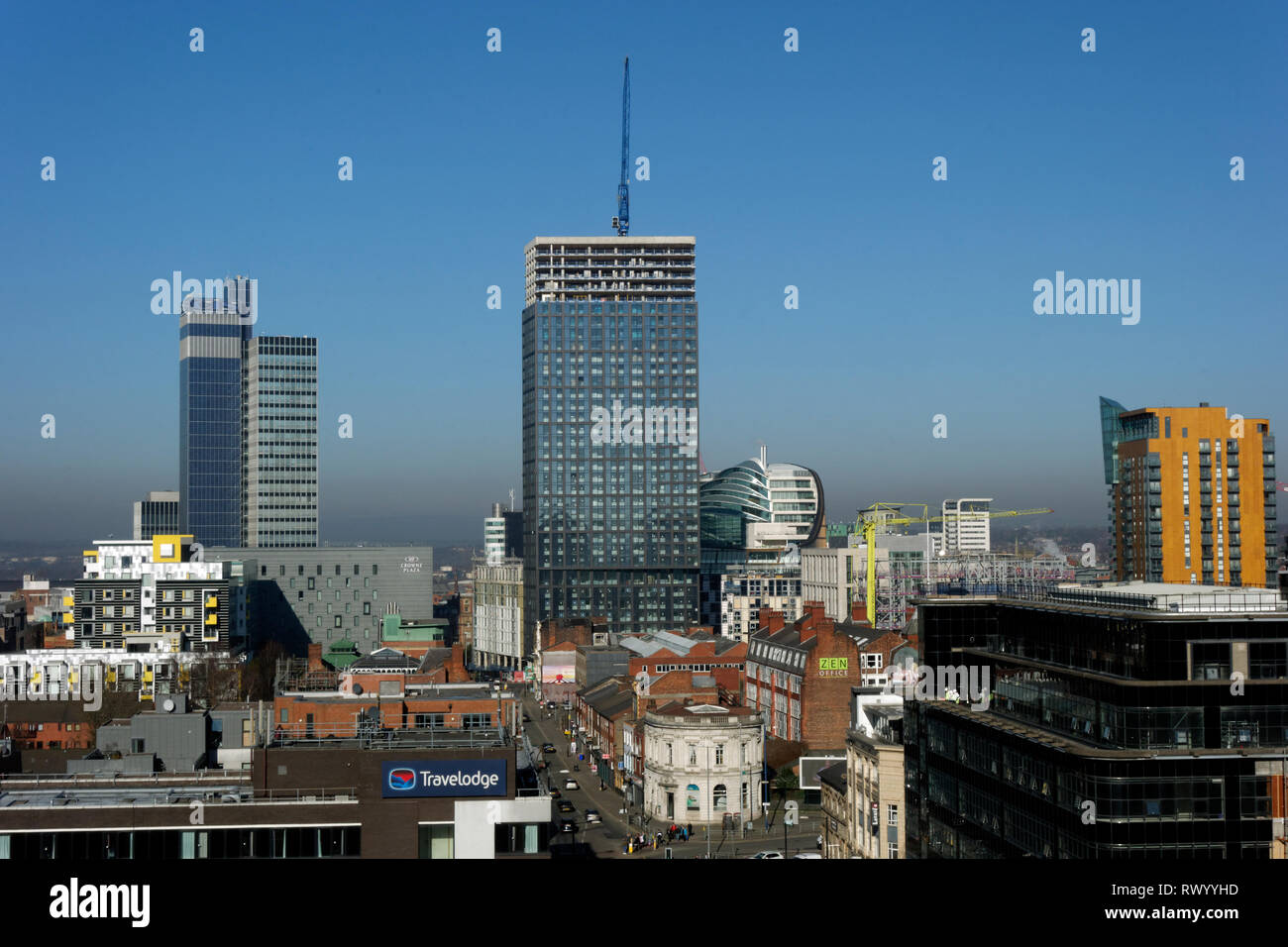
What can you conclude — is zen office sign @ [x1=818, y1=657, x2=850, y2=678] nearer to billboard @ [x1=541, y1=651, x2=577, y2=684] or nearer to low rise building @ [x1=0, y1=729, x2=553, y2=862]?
billboard @ [x1=541, y1=651, x2=577, y2=684]

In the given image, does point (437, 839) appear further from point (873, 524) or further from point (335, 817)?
point (873, 524)

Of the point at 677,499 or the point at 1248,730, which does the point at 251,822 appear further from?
the point at 677,499

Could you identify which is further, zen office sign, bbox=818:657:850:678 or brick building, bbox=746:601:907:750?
zen office sign, bbox=818:657:850:678

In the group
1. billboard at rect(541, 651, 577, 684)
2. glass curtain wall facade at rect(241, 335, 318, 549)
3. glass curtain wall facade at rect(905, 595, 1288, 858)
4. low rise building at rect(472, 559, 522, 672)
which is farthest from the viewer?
glass curtain wall facade at rect(241, 335, 318, 549)

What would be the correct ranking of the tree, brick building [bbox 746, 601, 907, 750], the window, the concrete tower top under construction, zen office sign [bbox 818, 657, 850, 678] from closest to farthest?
the window
brick building [bbox 746, 601, 907, 750]
zen office sign [bbox 818, 657, 850, 678]
the tree
the concrete tower top under construction

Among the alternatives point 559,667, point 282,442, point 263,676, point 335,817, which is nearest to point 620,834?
point 335,817

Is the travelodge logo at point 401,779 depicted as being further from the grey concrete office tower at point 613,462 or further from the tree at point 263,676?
the grey concrete office tower at point 613,462

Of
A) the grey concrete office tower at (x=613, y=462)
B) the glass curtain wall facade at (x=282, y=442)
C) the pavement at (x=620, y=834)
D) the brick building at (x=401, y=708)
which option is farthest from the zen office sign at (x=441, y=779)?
the glass curtain wall facade at (x=282, y=442)

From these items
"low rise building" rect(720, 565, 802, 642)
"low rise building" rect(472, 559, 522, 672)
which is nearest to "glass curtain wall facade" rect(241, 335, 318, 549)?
"low rise building" rect(472, 559, 522, 672)
